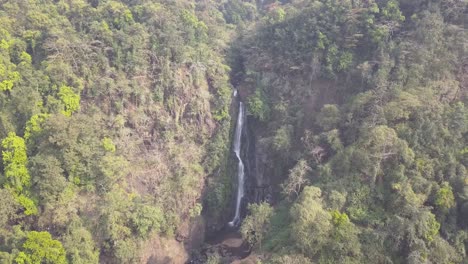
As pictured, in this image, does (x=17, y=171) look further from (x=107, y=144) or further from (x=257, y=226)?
(x=257, y=226)

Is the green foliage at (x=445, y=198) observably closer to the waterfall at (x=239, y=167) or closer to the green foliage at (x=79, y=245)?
the waterfall at (x=239, y=167)

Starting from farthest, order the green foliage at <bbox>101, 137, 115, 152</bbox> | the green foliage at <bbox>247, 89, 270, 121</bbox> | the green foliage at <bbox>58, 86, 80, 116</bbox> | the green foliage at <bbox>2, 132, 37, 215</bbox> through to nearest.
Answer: the green foliage at <bbox>247, 89, 270, 121</bbox>
the green foliage at <bbox>58, 86, 80, 116</bbox>
the green foliage at <bbox>101, 137, 115, 152</bbox>
the green foliage at <bbox>2, 132, 37, 215</bbox>

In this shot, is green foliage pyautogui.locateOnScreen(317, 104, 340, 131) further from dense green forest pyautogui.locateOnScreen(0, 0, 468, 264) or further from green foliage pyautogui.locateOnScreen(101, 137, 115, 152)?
green foliage pyautogui.locateOnScreen(101, 137, 115, 152)

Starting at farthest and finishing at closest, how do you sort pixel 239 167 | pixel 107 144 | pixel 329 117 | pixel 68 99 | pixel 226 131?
pixel 239 167, pixel 226 131, pixel 329 117, pixel 68 99, pixel 107 144

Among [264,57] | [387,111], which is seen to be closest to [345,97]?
[387,111]

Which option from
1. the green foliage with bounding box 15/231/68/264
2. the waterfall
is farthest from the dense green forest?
the waterfall

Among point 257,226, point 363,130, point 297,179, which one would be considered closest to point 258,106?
point 297,179

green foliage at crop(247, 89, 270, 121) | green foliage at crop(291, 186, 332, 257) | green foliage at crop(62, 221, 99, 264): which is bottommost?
green foliage at crop(62, 221, 99, 264)
